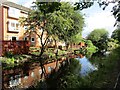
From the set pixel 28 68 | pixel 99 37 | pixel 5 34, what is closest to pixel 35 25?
pixel 5 34

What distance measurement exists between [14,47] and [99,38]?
16.1 m

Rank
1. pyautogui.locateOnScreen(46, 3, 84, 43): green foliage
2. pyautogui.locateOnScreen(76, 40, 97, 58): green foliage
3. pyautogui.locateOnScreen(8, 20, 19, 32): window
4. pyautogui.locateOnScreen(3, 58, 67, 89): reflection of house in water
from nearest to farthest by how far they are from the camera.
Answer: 1. pyautogui.locateOnScreen(3, 58, 67, 89): reflection of house in water
2. pyautogui.locateOnScreen(46, 3, 84, 43): green foliage
3. pyautogui.locateOnScreen(8, 20, 19, 32): window
4. pyautogui.locateOnScreen(76, 40, 97, 58): green foliage

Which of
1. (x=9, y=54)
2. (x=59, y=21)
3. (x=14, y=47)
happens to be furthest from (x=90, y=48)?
(x=9, y=54)

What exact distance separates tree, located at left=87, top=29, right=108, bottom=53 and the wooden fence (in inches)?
477

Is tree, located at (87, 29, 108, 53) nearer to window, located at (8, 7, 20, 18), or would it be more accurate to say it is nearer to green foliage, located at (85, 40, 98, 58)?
green foliage, located at (85, 40, 98, 58)

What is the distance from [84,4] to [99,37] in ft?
97.3

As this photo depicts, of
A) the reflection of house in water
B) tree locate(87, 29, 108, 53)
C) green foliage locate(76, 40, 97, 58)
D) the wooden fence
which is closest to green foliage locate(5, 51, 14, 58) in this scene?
the wooden fence

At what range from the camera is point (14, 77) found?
1293 centimetres

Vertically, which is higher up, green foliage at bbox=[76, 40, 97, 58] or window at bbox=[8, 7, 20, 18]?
window at bbox=[8, 7, 20, 18]

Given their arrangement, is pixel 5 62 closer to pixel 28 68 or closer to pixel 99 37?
pixel 28 68

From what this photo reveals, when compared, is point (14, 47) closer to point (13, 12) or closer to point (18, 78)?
point (13, 12)

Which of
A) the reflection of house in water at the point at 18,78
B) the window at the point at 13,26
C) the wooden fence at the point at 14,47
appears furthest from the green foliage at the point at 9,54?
the window at the point at 13,26

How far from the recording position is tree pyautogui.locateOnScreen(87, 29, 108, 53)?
3275 centimetres

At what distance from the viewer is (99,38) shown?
34.8 meters
